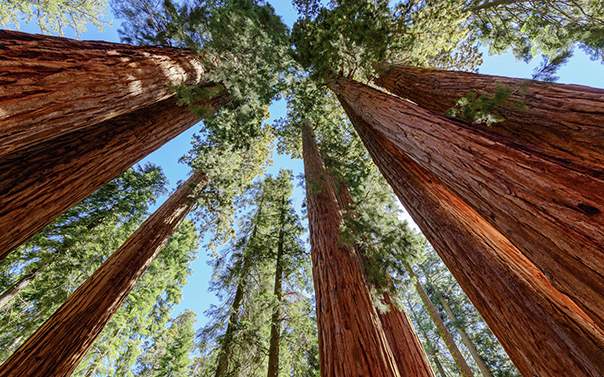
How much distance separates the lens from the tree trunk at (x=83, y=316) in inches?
113

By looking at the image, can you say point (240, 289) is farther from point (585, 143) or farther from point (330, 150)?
point (585, 143)

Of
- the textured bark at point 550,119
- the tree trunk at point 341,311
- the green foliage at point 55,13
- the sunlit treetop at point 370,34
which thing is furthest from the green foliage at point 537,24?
the green foliage at point 55,13

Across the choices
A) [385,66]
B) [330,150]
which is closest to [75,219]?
[330,150]

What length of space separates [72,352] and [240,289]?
14.3 feet

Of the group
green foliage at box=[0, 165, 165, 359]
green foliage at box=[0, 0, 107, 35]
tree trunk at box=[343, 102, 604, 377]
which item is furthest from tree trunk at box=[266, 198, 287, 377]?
green foliage at box=[0, 0, 107, 35]

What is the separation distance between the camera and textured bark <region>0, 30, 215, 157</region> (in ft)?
5.61

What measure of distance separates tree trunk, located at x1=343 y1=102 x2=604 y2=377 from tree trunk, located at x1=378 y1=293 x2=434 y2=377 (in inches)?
30.8

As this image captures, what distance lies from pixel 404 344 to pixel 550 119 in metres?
2.73

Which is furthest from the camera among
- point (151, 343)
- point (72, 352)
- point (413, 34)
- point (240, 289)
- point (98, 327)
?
point (151, 343)

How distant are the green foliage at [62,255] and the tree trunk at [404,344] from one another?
869 cm

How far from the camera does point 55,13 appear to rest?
898 centimetres

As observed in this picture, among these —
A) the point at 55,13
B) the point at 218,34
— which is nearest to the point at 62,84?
the point at 218,34

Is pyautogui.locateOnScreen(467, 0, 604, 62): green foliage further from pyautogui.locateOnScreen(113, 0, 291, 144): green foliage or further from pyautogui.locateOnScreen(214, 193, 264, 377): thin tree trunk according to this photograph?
pyautogui.locateOnScreen(214, 193, 264, 377): thin tree trunk

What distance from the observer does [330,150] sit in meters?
6.82
